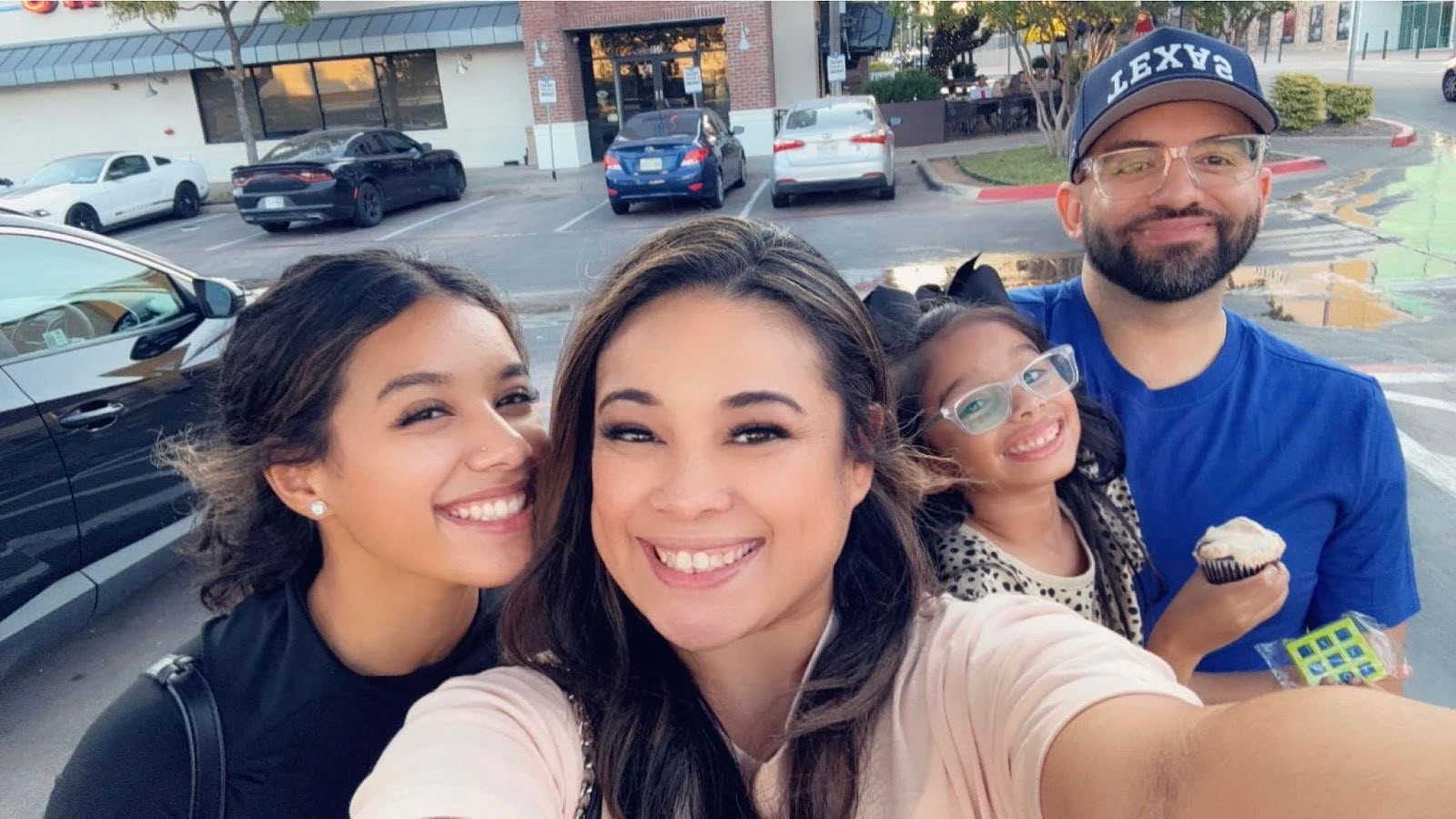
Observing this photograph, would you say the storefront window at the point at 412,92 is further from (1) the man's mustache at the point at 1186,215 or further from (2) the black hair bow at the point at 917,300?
(1) the man's mustache at the point at 1186,215

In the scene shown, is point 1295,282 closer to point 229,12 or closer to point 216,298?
point 216,298

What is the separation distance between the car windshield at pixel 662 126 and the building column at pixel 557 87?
6252 millimetres

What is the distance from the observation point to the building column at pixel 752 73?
851 inches

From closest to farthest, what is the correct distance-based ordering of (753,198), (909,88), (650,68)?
1. (753,198)
2. (909,88)
3. (650,68)

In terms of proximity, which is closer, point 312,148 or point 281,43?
point 312,148

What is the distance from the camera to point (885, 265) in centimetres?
1055

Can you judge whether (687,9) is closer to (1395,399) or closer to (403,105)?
(403,105)

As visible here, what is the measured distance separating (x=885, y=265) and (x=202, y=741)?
9.59 meters

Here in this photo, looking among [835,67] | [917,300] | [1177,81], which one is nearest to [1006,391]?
[917,300]

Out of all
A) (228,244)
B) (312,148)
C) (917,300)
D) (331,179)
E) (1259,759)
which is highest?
(312,148)

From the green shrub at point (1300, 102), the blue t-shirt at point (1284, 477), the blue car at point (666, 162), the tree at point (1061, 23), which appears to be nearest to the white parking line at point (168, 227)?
the blue car at point (666, 162)

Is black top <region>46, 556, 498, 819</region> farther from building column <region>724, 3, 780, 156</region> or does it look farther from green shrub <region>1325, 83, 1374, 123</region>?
green shrub <region>1325, 83, 1374, 123</region>

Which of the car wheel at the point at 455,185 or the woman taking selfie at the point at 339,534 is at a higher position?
the woman taking selfie at the point at 339,534

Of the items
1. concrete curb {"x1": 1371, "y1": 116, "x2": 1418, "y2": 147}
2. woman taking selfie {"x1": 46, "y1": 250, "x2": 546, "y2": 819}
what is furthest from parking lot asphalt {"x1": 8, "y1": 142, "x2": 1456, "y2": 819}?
concrete curb {"x1": 1371, "y1": 116, "x2": 1418, "y2": 147}
